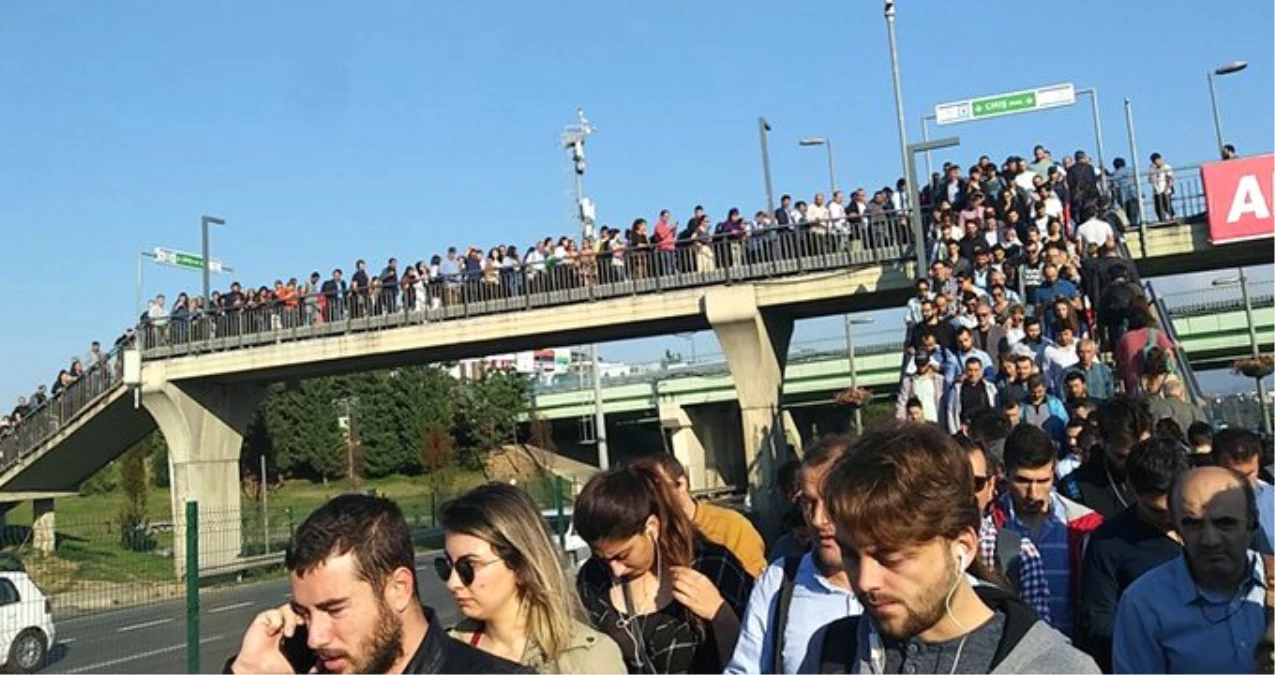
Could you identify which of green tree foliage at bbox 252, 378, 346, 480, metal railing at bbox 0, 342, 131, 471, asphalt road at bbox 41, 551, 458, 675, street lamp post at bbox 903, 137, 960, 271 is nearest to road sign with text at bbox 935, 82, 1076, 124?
street lamp post at bbox 903, 137, 960, 271

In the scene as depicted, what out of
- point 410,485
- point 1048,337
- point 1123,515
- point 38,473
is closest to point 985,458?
point 1123,515

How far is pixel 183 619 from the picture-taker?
906 cm

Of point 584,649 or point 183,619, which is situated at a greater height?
point 584,649

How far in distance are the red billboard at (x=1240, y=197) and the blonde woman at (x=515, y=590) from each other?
20.1 metres

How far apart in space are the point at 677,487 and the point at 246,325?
85.8 feet

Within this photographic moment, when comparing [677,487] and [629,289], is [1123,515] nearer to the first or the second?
[677,487]

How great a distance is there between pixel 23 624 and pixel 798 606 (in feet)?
32.3

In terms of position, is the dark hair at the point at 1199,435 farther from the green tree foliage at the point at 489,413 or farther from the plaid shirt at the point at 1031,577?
the green tree foliage at the point at 489,413

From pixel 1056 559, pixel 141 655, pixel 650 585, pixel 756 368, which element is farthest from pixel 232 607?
pixel 756 368

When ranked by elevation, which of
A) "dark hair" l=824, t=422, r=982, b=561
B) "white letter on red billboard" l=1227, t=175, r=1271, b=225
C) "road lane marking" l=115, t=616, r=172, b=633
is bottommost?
"road lane marking" l=115, t=616, r=172, b=633

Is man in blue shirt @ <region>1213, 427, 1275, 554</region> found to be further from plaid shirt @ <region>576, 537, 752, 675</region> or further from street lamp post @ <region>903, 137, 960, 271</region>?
street lamp post @ <region>903, 137, 960, 271</region>

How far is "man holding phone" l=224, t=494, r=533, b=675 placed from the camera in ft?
9.00

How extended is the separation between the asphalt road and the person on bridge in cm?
407

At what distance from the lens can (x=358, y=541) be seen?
2.85m
